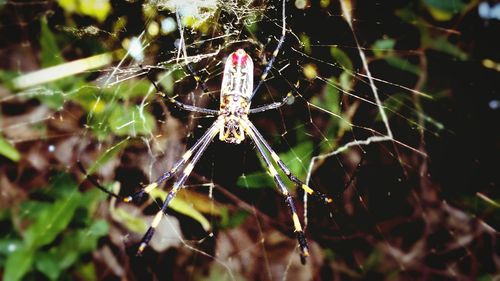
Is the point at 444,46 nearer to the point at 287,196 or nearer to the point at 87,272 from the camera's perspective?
the point at 287,196

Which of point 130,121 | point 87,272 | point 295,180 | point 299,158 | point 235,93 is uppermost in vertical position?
point 130,121

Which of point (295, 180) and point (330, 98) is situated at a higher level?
point (330, 98)

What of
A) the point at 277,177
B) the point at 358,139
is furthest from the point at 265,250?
the point at 358,139

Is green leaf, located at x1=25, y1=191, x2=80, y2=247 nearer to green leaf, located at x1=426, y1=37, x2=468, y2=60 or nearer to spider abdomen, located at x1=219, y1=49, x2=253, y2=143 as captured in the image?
spider abdomen, located at x1=219, y1=49, x2=253, y2=143

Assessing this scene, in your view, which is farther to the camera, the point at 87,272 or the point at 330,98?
the point at 87,272

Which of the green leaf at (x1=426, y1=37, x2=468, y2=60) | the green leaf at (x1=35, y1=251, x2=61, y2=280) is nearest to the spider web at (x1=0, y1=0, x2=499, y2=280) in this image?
the green leaf at (x1=426, y1=37, x2=468, y2=60)

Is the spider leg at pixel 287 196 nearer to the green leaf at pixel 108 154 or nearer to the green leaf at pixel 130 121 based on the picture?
the green leaf at pixel 130 121

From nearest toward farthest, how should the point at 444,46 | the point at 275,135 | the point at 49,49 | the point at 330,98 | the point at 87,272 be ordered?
the point at 444,46
the point at 330,98
the point at 49,49
the point at 275,135
the point at 87,272

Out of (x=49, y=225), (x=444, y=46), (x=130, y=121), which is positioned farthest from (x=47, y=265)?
(x=444, y=46)
